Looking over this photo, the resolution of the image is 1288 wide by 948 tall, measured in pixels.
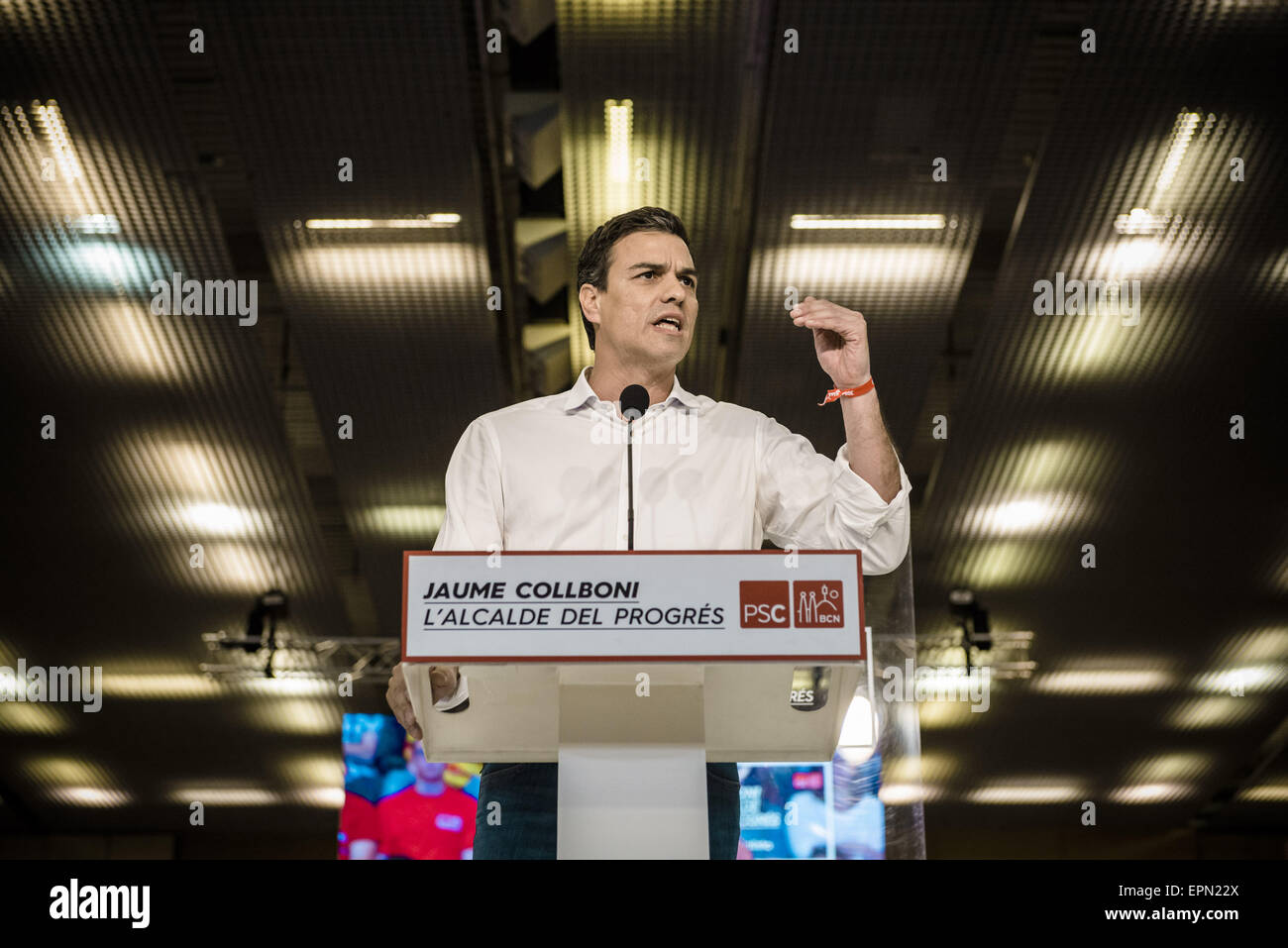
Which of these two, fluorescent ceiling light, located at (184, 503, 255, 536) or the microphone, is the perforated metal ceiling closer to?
fluorescent ceiling light, located at (184, 503, 255, 536)

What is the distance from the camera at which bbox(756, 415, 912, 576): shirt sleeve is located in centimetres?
204

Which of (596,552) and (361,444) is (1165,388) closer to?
(361,444)

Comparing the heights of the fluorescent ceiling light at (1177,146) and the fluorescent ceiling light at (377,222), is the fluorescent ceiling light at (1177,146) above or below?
above

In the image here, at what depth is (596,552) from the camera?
1687mm

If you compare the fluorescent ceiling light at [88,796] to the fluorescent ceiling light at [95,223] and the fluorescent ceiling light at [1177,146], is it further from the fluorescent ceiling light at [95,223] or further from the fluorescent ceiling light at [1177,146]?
the fluorescent ceiling light at [1177,146]

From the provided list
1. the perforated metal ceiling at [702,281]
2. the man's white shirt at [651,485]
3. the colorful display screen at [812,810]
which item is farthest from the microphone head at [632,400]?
the colorful display screen at [812,810]

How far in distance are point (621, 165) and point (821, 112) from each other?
2.74ft

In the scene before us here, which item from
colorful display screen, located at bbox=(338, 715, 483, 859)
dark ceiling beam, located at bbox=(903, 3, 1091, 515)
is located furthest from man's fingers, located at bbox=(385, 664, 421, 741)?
colorful display screen, located at bbox=(338, 715, 483, 859)

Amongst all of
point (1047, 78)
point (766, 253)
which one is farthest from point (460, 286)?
point (1047, 78)

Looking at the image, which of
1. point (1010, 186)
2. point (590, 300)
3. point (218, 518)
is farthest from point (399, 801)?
point (590, 300)

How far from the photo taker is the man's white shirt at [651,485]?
2127 mm

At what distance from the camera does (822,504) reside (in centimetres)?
221

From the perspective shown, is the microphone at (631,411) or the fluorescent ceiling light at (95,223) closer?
the microphone at (631,411)

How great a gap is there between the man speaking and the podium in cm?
25
